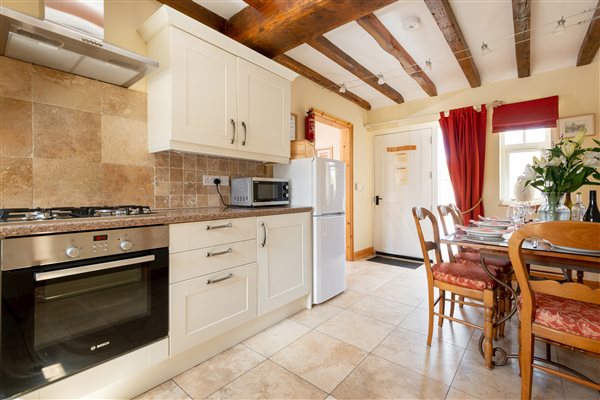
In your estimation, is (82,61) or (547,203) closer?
(82,61)

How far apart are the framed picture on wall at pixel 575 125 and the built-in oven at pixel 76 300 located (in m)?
4.14

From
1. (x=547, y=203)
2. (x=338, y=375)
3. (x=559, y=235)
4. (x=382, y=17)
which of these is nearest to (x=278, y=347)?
(x=338, y=375)

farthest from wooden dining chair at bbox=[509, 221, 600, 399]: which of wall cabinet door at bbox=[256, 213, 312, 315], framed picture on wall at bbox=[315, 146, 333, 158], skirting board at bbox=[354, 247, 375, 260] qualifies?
framed picture on wall at bbox=[315, 146, 333, 158]

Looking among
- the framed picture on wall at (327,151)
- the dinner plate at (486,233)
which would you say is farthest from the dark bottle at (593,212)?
the framed picture on wall at (327,151)

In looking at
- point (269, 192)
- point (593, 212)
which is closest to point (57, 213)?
point (269, 192)

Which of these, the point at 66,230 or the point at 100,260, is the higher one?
the point at 66,230

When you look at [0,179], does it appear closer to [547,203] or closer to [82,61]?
[82,61]

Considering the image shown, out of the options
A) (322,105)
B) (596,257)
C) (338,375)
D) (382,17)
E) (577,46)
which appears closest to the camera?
(596,257)

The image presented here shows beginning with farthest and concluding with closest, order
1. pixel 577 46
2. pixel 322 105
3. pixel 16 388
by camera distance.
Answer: pixel 322 105
pixel 577 46
pixel 16 388

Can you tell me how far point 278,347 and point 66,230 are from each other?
4.74 feet

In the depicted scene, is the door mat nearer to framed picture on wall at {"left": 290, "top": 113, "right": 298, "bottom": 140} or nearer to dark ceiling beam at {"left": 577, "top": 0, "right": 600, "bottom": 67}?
framed picture on wall at {"left": 290, "top": 113, "right": 298, "bottom": 140}

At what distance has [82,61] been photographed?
59.7 inches

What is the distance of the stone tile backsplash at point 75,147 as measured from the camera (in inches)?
58.0

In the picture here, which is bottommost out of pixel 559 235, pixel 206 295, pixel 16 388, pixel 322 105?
pixel 16 388
